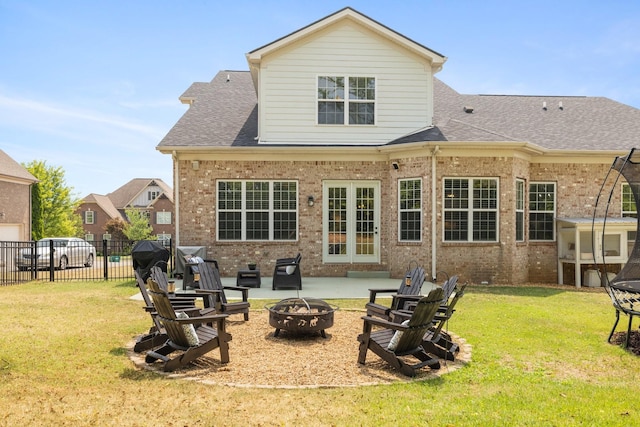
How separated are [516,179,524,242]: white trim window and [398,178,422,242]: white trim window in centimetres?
301

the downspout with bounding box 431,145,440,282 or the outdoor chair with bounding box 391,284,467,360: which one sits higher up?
the downspout with bounding box 431,145,440,282

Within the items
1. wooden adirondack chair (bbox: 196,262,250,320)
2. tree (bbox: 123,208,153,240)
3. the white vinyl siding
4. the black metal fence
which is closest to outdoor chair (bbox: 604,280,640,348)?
wooden adirondack chair (bbox: 196,262,250,320)

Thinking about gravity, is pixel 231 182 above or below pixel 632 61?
below

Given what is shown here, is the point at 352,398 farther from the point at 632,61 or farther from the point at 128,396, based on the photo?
the point at 632,61

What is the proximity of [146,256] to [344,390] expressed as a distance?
895 centimetres

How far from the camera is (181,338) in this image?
530 cm

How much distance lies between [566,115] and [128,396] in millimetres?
17459

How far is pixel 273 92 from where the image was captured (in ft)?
46.0

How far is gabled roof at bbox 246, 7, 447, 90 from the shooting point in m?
13.7

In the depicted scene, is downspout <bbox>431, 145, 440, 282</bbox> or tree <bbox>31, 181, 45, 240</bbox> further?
tree <bbox>31, 181, 45, 240</bbox>

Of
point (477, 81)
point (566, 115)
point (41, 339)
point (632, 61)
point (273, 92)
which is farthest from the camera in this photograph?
point (477, 81)

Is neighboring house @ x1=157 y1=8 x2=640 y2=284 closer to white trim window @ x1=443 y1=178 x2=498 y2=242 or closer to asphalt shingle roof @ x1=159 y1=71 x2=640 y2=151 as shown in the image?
asphalt shingle roof @ x1=159 y1=71 x2=640 y2=151

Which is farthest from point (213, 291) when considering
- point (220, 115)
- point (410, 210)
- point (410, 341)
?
point (220, 115)

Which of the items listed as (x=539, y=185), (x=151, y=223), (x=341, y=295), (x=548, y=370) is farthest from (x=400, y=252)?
(x=151, y=223)
